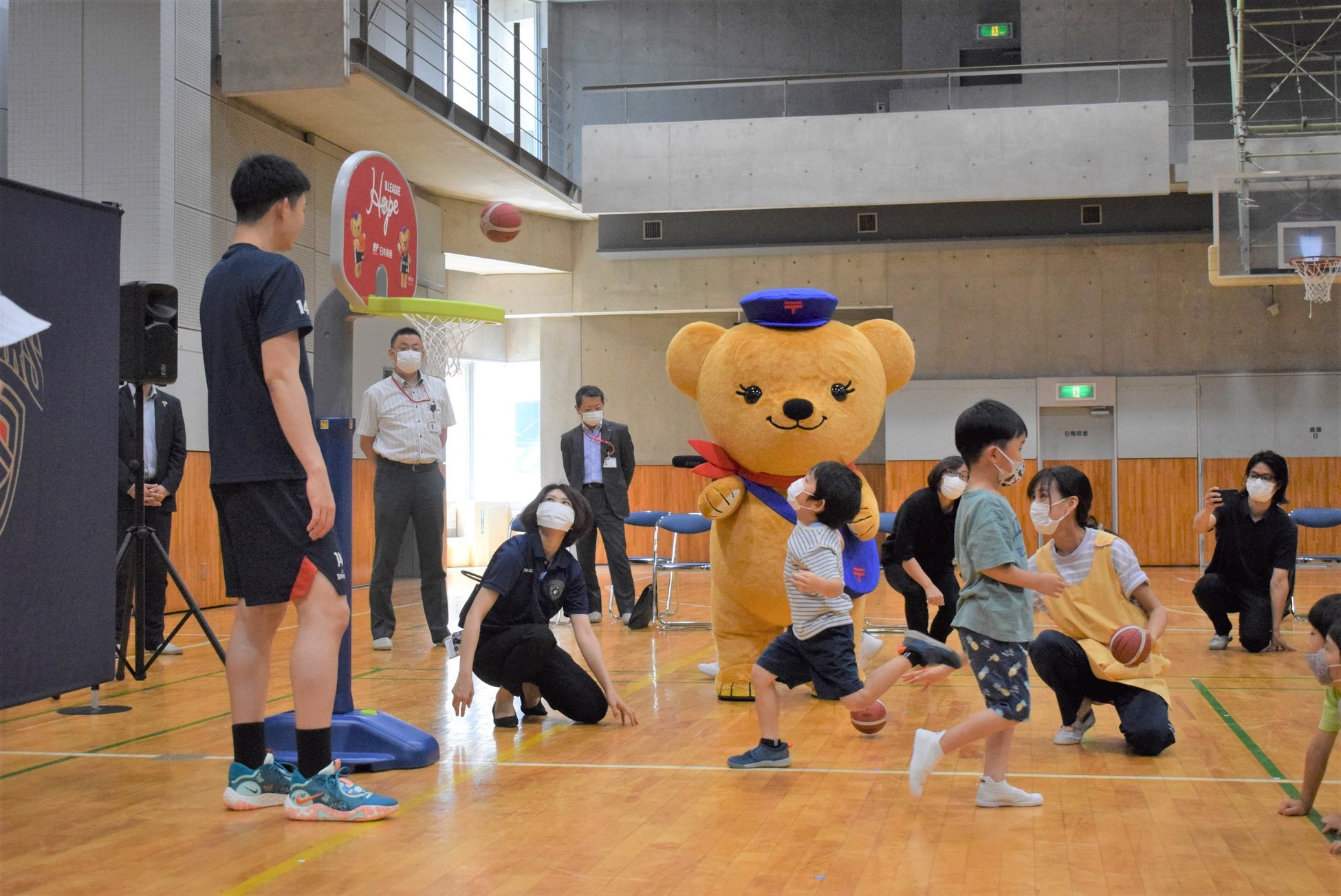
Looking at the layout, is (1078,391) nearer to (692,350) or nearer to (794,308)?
(692,350)

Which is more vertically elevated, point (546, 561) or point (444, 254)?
point (444, 254)

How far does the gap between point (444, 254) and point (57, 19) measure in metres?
5.57

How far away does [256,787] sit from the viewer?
370cm

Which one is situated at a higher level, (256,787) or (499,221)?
(499,221)

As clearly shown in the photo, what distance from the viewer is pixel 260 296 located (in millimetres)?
3432

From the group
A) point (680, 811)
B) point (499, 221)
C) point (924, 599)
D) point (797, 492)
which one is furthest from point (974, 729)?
point (499, 221)

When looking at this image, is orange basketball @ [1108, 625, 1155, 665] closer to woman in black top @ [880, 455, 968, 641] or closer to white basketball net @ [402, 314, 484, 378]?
woman in black top @ [880, 455, 968, 641]

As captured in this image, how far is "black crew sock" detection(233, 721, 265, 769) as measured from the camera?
11.9 feet

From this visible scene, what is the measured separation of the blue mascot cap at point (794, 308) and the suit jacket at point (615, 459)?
3.60 m

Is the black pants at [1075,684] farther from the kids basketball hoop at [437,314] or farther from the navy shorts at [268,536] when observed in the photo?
the navy shorts at [268,536]

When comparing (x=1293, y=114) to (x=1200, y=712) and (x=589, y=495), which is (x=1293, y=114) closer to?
(x=589, y=495)

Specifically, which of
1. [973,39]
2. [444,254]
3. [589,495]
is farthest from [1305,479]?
[444,254]

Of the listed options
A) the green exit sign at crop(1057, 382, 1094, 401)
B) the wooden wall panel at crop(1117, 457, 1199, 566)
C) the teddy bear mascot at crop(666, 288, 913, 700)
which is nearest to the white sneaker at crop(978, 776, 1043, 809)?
the teddy bear mascot at crop(666, 288, 913, 700)

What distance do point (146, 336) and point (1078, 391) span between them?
11.9 m
